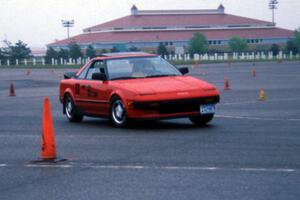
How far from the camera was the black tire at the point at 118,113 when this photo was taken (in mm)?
13626

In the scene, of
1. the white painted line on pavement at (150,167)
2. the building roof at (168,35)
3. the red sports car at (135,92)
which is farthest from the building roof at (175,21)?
the white painted line on pavement at (150,167)

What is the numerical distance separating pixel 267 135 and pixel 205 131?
51.8 inches

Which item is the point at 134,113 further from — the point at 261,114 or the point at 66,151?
the point at 261,114

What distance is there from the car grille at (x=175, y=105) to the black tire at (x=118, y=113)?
53 cm

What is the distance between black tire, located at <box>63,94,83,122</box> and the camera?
15.7m

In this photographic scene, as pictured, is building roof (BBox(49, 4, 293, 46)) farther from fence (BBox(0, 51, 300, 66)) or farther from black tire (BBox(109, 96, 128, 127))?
black tire (BBox(109, 96, 128, 127))

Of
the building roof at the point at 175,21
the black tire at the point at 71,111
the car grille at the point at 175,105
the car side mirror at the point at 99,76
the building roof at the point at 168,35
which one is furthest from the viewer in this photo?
the building roof at the point at 175,21

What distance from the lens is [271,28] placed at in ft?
358

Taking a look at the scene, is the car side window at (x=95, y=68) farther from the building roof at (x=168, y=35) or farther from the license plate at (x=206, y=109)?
the building roof at (x=168, y=35)

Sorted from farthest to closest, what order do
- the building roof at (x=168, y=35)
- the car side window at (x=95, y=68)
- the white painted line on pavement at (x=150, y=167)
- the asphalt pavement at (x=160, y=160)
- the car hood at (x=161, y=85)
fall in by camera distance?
the building roof at (x=168, y=35)
the car side window at (x=95, y=68)
the car hood at (x=161, y=85)
the white painted line on pavement at (x=150, y=167)
the asphalt pavement at (x=160, y=160)

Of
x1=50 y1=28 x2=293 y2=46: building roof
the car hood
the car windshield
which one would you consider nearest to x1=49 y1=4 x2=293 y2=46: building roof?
→ x1=50 y1=28 x2=293 y2=46: building roof

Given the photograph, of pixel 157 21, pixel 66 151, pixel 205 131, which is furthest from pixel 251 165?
pixel 157 21

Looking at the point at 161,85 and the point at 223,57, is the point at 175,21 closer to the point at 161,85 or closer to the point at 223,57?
the point at 223,57

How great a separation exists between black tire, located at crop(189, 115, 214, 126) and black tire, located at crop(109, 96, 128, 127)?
130cm
